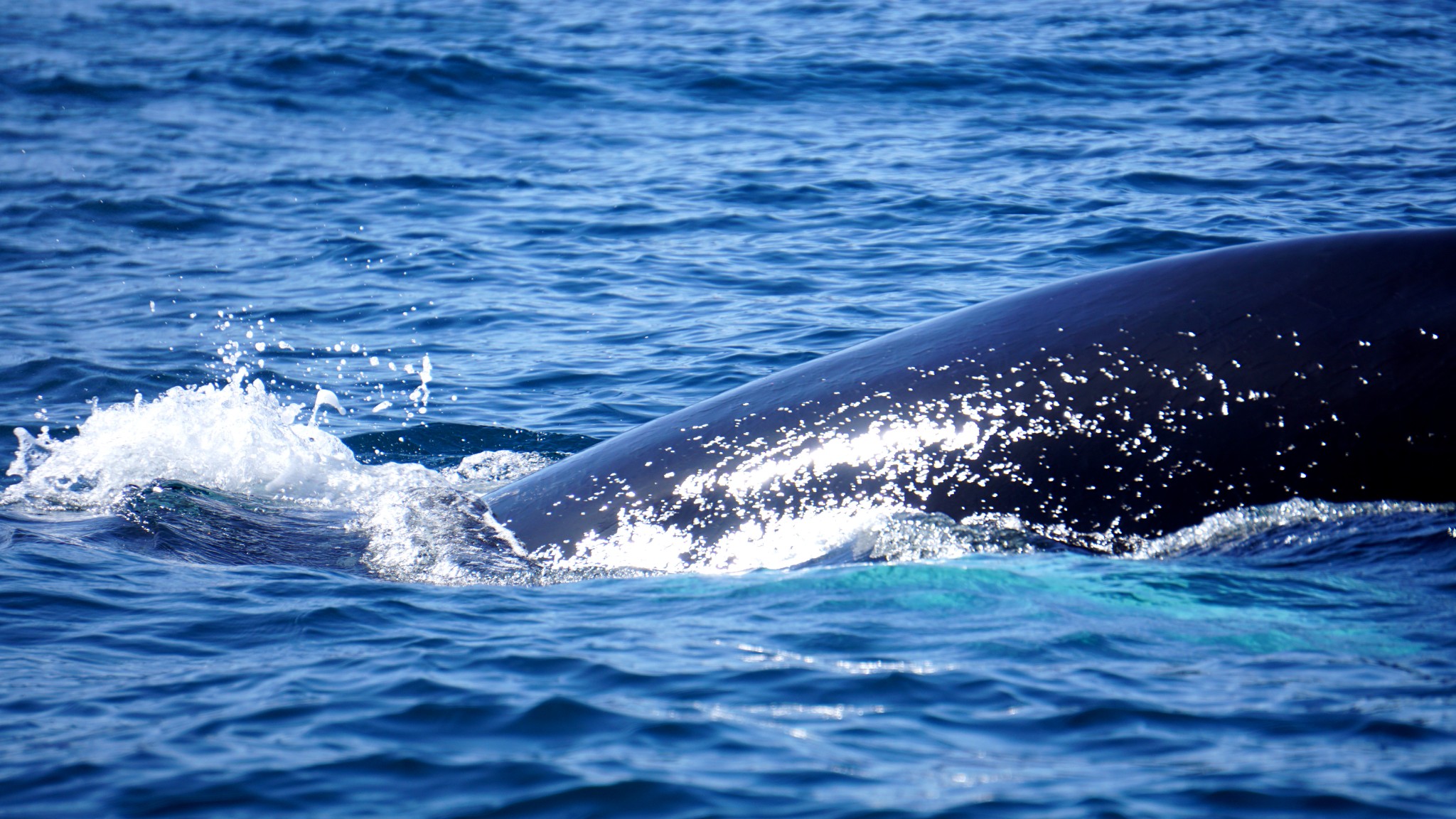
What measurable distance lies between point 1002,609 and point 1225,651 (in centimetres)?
80

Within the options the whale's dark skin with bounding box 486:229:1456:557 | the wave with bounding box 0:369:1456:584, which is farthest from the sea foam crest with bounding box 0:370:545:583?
the whale's dark skin with bounding box 486:229:1456:557

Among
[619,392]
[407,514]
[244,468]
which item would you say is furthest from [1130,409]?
[619,392]

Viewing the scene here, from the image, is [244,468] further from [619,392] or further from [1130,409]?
[1130,409]

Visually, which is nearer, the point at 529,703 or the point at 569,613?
the point at 529,703

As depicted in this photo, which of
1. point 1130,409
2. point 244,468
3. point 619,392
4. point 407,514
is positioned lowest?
point 619,392

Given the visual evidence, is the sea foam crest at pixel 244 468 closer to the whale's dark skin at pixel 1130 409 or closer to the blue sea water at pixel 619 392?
the blue sea water at pixel 619 392

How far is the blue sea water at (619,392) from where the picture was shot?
422cm

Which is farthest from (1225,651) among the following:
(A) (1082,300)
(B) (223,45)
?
(B) (223,45)

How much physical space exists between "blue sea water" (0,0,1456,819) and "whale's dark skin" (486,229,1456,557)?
0.20m

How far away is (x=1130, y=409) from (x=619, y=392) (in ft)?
21.4

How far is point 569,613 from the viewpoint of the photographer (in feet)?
17.9

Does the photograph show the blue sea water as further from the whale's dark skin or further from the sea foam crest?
the whale's dark skin

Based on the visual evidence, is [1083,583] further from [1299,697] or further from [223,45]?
[223,45]

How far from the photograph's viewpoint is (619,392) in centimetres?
1084
